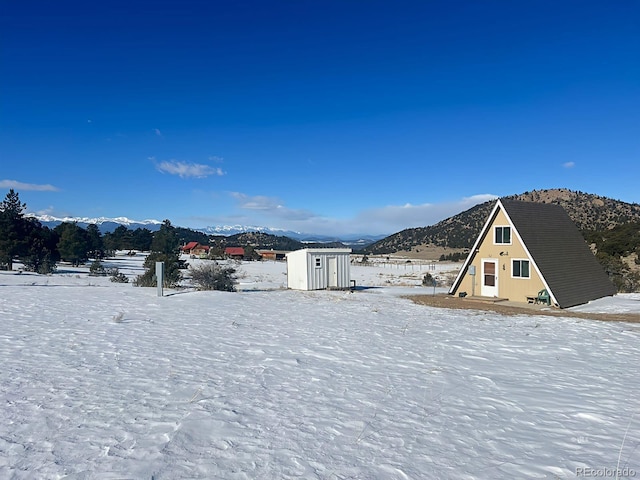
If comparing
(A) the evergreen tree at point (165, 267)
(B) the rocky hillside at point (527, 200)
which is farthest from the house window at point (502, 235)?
(B) the rocky hillside at point (527, 200)

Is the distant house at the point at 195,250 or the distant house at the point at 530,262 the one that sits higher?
the distant house at the point at 195,250

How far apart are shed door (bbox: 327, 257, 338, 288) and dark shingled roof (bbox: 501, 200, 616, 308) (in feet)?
31.4

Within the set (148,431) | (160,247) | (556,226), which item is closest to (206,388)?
(148,431)

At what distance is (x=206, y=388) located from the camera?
6.41 metres

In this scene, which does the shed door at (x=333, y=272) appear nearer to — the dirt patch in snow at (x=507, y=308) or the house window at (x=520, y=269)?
the dirt patch in snow at (x=507, y=308)

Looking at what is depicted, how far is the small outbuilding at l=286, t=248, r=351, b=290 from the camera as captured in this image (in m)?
24.4

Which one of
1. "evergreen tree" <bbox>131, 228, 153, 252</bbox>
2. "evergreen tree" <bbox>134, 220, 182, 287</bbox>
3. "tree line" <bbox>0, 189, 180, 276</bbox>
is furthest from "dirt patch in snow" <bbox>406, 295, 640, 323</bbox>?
"evergreen tree" <bbox>131, 228, 153, 252</bbox>

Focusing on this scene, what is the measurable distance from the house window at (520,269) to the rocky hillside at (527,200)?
33.7m

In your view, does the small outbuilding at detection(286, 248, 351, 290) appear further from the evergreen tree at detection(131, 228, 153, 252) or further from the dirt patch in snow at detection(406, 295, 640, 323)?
the evergreen tree at detection(131, 228, 153, 252)

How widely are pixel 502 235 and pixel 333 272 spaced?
931cm

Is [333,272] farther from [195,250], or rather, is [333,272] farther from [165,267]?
[195,250]

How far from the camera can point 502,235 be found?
69.3ft

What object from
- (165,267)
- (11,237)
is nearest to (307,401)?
(165,267)

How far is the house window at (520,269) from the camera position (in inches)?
792
